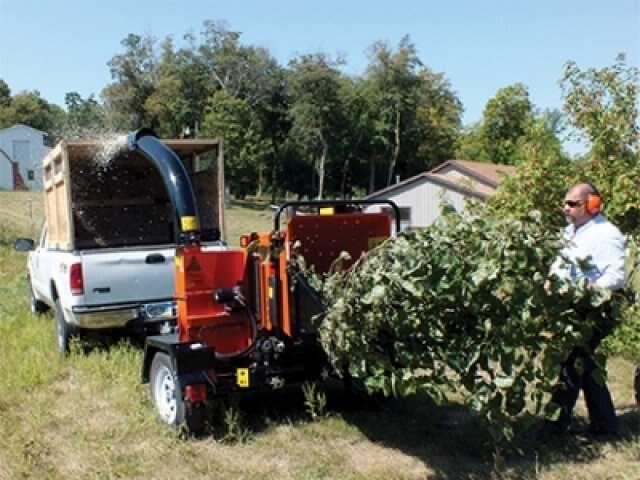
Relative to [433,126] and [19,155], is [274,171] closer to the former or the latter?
[433,126]

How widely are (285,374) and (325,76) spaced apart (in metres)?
58.0

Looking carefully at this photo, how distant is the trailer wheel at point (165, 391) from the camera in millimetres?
5602

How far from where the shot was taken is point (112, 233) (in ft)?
34.7

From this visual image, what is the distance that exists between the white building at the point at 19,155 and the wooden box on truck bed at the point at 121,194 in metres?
58.4

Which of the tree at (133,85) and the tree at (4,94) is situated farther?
the tree at (4,94)

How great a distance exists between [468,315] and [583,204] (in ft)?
5.39

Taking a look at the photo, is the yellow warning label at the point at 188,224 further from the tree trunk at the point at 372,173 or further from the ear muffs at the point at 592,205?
the tree trunk at the point at 372,173

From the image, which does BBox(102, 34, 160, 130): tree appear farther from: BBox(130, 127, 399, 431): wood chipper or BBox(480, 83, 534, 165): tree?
BBox(130, 127, 399, 431): wood chipper

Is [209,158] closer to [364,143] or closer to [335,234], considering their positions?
[335,234]

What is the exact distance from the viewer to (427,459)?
5109mm

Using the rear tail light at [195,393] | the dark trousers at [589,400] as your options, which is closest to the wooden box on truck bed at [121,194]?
the rear tail light at [195,393]

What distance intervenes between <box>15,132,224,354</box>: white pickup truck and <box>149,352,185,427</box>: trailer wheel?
3.65 feet

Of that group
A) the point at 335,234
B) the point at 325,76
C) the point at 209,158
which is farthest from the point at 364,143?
the point at 335,234

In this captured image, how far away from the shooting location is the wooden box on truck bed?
9352 millimetres
